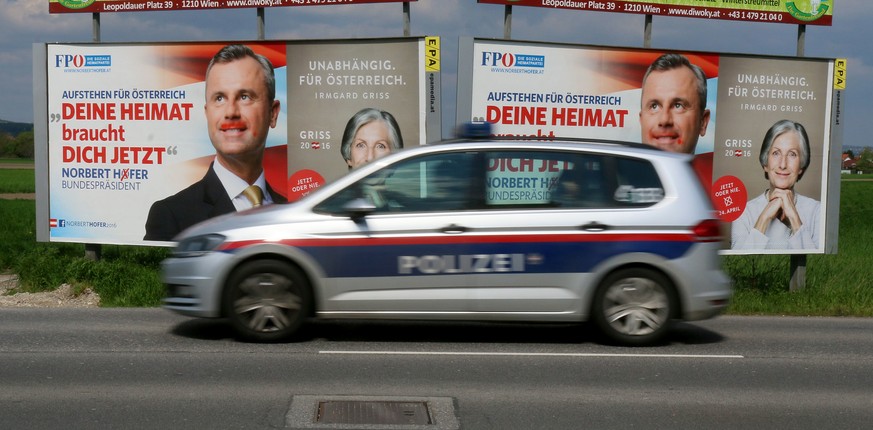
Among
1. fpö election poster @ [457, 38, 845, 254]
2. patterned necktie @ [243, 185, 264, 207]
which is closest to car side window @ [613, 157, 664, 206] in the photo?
fpö election poster @ [457, 38, 845, 254]

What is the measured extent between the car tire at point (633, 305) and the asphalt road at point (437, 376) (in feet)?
0.58

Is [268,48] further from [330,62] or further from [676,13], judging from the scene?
[676,13]

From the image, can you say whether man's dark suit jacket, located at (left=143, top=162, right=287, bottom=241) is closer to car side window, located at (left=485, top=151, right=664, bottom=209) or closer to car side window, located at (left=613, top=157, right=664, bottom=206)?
car side window, located at (left=485, top=151, right=664, bottom=209)

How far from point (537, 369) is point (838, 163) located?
Result: 24.9 ft

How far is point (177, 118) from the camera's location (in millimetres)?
12945

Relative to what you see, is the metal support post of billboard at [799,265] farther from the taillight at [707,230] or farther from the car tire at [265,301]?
the car tire at [265,301]

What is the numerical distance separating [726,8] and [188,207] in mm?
7408

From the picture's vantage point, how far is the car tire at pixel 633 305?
8539 mm

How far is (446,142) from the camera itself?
8.77 m

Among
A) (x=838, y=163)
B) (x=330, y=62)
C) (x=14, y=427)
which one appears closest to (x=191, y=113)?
(x=330, y=62)

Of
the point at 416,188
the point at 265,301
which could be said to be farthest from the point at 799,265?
the point at 265,301

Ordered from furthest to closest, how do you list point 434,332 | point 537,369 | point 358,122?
point 358,122 → point 434,332 → point 537,369

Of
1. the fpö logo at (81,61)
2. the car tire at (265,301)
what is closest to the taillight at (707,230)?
the car tire at (265,301)

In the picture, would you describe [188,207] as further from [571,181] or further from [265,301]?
[571,181]
